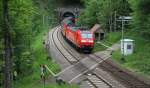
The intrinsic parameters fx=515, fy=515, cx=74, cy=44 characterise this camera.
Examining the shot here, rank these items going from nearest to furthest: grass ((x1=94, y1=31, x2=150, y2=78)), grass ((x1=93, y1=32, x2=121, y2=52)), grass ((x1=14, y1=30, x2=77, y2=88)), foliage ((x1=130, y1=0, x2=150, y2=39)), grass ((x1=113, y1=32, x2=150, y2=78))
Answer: grass ((x1=14, y1=30, x2=77, y2=88)), grass ((x1=113, y1=32, x2=150, y2=78)), grass ((x1=94, y1=31, x2=150, y2=78)), foliage ((x1=130, y1=0, x2=150, y2=39)), grass ((x1=93, y1=32, x2=121, y2=52))

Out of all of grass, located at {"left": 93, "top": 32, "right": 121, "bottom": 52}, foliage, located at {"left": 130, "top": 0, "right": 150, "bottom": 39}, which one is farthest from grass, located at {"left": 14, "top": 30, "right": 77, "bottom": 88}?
foliage, located at {"left": 130, "top": 0, "right": 150, "bottom": 39}

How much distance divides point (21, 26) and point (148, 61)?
14109 mm

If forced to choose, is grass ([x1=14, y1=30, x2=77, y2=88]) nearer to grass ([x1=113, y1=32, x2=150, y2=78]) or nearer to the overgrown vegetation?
grass ([x1=113, y1=32, x2=150, y2=78])

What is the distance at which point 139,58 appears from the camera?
177 feet

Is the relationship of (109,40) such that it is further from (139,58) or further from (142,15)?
(139,58)

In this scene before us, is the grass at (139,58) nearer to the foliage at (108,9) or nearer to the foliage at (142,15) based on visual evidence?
the foliage at (142,15)

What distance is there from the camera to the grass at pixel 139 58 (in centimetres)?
4878

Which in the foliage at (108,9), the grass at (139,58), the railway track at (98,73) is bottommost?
the railway track at (98,73)

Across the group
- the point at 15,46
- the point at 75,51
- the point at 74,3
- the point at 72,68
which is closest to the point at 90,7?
the point at 75,51

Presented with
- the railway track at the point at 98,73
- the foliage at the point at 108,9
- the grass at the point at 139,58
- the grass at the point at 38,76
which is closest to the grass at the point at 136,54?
the grass at the point at 139,58

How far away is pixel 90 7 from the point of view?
294 ft

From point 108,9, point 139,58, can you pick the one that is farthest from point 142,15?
point 108,9

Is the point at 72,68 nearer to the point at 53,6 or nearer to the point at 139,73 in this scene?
the point at 139,73

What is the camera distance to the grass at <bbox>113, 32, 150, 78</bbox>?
160 ft
